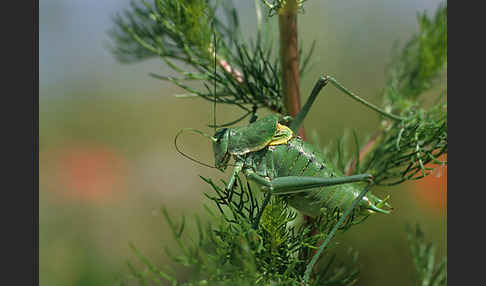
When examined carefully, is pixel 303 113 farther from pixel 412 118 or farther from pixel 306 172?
pixel 412 118

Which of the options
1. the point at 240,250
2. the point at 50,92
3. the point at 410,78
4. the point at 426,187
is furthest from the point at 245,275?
the point at 50,92

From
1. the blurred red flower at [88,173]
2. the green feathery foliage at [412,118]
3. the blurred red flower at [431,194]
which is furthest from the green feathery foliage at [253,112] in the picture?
the blurred red flower at [88,173]

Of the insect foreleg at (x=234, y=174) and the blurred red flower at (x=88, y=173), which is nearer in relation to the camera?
the insect foreleg at (x=234, y=174)

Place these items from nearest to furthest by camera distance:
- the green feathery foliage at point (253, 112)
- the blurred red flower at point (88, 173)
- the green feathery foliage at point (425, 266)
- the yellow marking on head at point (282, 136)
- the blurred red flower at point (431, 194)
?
the green feathery foliage at point (253, 112)
the yellow marking on head at point (282, 136)
the green feathery foliage at point (425, 266)
the blurred red flower at point (431, 194)
the blurred red flower at point (88, 173)

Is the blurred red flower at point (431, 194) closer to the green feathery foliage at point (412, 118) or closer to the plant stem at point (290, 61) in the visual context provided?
the green feathery foliage at point (412, 118)

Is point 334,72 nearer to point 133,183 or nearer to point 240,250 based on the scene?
point 133,183
